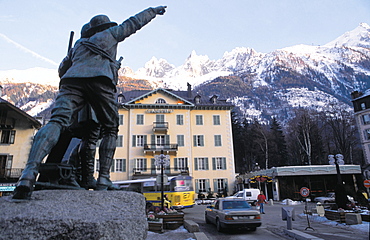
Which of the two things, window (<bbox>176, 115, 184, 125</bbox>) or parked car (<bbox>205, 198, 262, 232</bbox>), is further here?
window (<bbox>176, 115, 184, 125</bbox>)

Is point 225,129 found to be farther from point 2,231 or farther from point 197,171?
point 2,231

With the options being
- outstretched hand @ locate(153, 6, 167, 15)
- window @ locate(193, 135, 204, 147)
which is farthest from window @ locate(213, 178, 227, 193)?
outstretched hand @ locate(153, 6, 167, 15)

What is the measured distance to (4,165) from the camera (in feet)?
87.4

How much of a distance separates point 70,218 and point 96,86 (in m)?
1.76

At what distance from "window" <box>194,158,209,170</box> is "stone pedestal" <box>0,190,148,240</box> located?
115 feet

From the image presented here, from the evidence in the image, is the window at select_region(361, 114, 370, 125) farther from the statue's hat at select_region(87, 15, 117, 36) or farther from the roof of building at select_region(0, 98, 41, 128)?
the statue's hat at select_region(87, 15, 117, 36)

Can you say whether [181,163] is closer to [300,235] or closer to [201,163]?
[201,163]

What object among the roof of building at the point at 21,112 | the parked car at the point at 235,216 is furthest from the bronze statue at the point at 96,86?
the roof of building at the point at 21,112

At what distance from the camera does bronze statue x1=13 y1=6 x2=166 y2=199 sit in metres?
2.90

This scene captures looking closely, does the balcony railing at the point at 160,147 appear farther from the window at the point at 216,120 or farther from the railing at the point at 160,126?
the window at the point at 216,120

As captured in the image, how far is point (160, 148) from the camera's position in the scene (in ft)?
121

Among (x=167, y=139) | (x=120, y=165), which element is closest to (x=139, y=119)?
(x=167, y=139)

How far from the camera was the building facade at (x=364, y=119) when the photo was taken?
1641 inches

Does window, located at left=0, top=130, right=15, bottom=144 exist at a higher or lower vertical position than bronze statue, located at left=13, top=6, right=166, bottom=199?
higher
